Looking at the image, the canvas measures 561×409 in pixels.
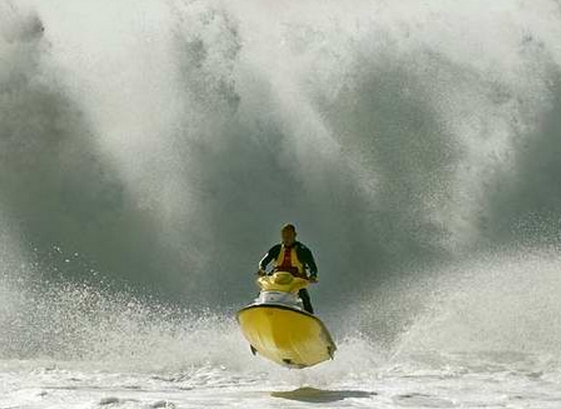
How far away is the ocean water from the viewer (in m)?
17.9

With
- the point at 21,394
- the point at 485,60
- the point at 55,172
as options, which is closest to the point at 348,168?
the point at 485,60

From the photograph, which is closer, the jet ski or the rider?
the jet ski

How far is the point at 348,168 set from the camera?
22578 millimetres

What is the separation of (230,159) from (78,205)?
3.55 metres

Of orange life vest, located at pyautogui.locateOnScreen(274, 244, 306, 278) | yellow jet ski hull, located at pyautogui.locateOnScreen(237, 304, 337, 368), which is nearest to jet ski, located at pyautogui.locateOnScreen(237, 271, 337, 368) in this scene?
yellow jet ski hull, located at pyautogui.locateOnScreen(237, 304, 337, 368)

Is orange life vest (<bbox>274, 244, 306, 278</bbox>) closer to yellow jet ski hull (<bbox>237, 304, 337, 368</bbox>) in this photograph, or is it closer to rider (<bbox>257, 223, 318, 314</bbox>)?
rider (<bbox>257, 223, 318, 314</bbox>)

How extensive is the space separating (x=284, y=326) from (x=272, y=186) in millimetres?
10428

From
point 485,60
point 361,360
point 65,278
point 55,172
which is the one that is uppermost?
point 485,60

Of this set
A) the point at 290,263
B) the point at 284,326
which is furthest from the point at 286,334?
the point at 290,263

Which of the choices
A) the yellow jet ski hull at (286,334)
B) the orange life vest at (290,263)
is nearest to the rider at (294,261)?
the orange life vest at (290,263)

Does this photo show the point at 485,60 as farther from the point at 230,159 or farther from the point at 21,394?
the point at 21,394

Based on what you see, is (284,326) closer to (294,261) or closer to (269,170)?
(294,261)

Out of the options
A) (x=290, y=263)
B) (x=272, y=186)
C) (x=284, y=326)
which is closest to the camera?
(x=284, y=326)

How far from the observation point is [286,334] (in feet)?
40.1
